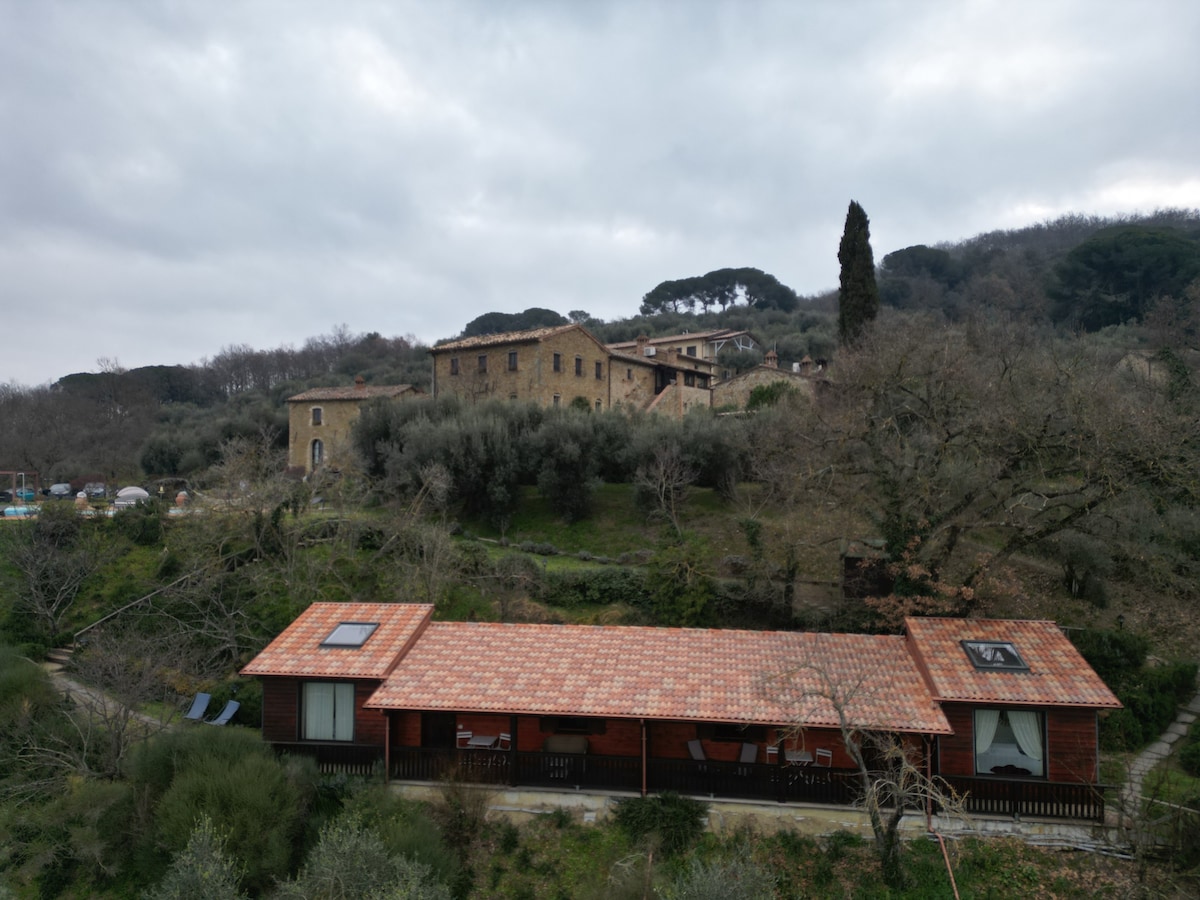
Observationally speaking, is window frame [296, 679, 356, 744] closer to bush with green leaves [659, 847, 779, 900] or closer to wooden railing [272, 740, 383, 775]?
wooden railing [272, 740, 383, 775]

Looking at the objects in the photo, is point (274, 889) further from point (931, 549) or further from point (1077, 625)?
point (1077, 625)

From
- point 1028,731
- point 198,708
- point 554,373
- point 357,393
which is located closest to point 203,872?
point 198,708

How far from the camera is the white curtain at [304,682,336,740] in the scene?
14.4 metres

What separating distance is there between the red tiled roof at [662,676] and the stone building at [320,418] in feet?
86.5

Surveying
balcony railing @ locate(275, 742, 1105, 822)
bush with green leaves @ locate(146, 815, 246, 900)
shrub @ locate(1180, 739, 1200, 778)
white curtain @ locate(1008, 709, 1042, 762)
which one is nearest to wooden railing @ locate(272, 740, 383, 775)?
balcony railing @ locate(275, 742, 1105, 822)

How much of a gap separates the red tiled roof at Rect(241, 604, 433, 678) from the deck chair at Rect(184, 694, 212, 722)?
11.8 feet

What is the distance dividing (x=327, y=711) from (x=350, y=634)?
148cm

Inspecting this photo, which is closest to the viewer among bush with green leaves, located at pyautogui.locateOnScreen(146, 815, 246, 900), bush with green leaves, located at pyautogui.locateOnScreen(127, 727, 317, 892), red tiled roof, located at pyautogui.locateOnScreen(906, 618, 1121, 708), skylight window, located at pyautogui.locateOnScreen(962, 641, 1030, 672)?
bush with green leaves, located at pyautogui.locateOnScreen(146, 815, 246, 900)

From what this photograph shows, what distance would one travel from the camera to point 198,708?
57.5 ft

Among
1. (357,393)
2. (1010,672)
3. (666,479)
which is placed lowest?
(1010,672)

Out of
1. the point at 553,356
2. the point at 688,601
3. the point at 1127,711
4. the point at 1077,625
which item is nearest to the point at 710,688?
the point at 688,601

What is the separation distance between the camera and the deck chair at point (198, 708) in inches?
680

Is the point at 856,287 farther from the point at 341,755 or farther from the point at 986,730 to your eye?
the point at 341,755

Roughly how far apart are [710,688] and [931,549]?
22.1 feet
